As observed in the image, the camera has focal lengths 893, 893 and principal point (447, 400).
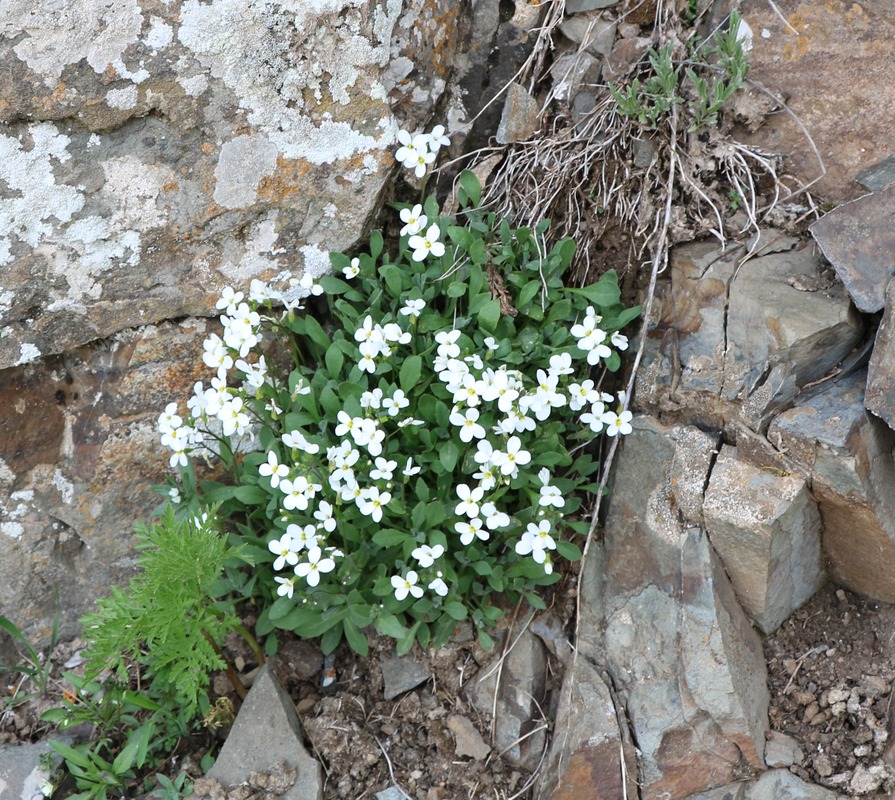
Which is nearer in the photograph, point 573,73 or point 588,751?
point 588,751

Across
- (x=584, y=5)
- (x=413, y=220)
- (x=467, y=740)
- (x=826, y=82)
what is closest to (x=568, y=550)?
(x=467, y=740)

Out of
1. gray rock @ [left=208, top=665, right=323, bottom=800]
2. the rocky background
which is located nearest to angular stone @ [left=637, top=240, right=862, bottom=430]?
the rocky background

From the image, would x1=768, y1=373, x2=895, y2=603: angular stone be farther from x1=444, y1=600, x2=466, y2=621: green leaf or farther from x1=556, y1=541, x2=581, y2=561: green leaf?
x1=444, y1=600, x2=466, y2=621: green leaf

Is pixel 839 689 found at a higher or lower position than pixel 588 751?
lower

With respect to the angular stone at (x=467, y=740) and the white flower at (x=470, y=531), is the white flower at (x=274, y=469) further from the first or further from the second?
the angular stone at (x=467, y=740)

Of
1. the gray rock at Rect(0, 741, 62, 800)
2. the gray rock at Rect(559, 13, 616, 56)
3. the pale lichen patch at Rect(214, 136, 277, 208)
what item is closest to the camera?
the gray rock at Rect(0, 741, 62, 800)

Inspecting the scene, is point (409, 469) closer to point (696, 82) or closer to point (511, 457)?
point (511, 457)

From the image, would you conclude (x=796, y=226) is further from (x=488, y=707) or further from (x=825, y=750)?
(x=488, y=707)
